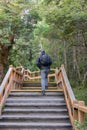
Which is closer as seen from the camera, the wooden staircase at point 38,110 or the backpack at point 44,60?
the wooden staircase at point 38,110

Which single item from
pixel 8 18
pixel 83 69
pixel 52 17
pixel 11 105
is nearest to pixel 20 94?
pixel 11 105

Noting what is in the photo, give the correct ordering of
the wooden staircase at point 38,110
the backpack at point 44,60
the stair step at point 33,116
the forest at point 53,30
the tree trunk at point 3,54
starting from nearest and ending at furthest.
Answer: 1. the wooden staircase at point 38,110
2. the stair step at point 33,116
3. the forest at point 53,30
4. the backpack at point 44,60
5. the tree trunk at point 3,54

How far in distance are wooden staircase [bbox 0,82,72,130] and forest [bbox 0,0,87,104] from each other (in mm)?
2541

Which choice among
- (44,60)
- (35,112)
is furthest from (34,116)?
(44,60)

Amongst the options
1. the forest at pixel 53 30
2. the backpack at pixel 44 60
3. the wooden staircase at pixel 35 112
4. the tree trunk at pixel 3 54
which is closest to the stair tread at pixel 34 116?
the wooden staircase at pixel 35 112

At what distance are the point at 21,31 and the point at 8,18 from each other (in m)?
2.64

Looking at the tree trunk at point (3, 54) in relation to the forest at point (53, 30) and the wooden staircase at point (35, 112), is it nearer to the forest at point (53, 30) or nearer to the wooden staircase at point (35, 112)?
the forest at point (53, 30)

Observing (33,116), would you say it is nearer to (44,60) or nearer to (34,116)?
(34,116)

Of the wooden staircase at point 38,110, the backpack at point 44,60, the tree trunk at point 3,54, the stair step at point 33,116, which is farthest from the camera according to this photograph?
the tree trunk at point 3,54

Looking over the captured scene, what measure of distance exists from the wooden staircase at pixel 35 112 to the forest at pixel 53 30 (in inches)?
100

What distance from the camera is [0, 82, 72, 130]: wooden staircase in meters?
7.09

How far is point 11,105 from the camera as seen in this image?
8.35 m

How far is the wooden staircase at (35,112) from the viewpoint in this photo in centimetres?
709

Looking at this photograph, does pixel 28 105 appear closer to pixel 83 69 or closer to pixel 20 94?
pixel 20 94
